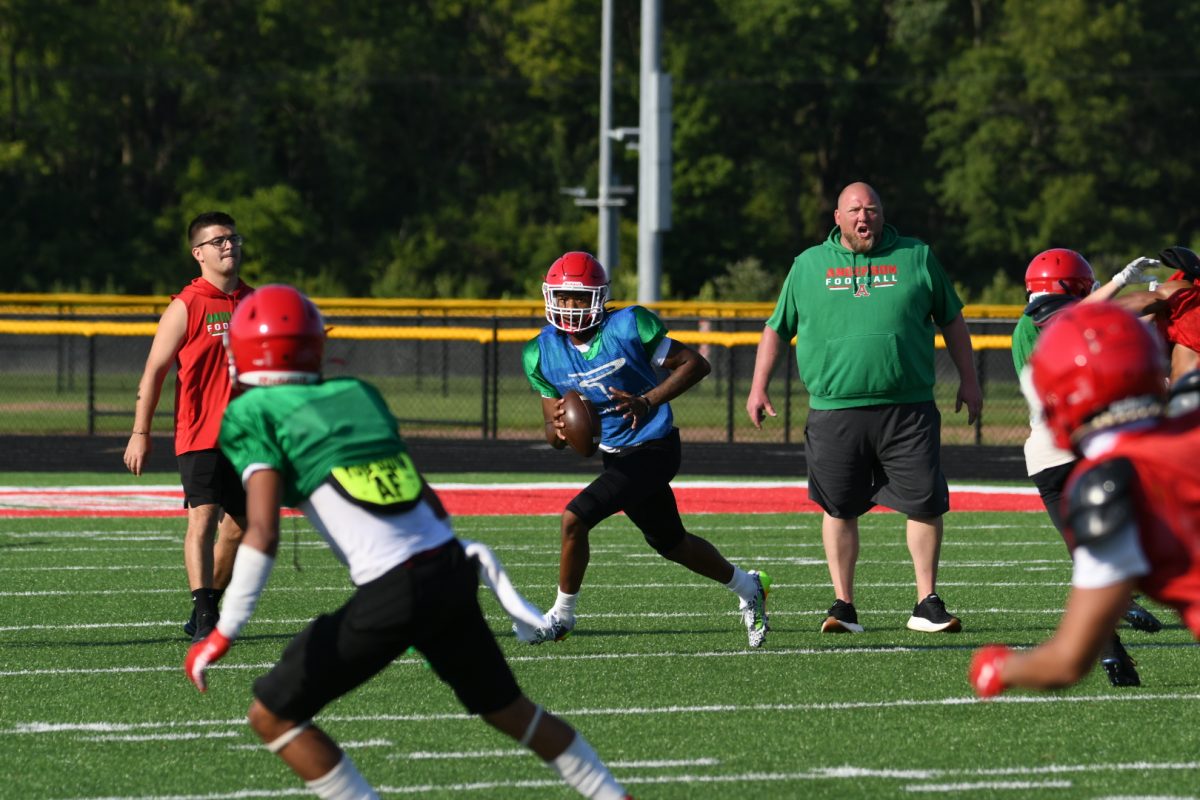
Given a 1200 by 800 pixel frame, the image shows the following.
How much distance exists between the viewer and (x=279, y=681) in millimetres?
4805

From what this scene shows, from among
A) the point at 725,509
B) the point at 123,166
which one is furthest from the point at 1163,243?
the point at 725,509

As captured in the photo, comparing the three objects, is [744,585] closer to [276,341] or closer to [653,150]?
[276,341]

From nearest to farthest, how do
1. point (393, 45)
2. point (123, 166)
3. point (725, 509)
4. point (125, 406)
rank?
point (725, 509) → point (125, 406) → point (123, 166) → point (393, 45)

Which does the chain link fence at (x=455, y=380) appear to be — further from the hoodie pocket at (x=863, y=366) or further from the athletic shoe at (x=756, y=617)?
the athletic shoe at (x=756, y=617)

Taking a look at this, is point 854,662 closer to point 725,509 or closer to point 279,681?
point 279,681

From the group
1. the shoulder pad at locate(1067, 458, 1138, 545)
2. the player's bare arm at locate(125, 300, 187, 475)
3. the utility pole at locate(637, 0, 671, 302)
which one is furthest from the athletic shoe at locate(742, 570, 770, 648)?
the utility pole at locate(637, 0, 671, 302)

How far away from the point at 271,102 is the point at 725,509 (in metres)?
43.2

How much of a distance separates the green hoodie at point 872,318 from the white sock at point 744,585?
0.95m

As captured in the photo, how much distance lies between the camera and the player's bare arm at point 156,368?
334 inches

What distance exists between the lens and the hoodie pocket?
28.6ft

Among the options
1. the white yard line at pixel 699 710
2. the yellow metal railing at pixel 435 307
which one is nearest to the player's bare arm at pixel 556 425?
the white yard line at pixel 699 710

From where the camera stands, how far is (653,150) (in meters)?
28.7

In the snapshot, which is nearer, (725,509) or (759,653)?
(759,653)

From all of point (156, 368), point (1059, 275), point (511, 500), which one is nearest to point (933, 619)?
point (1059, 275)
